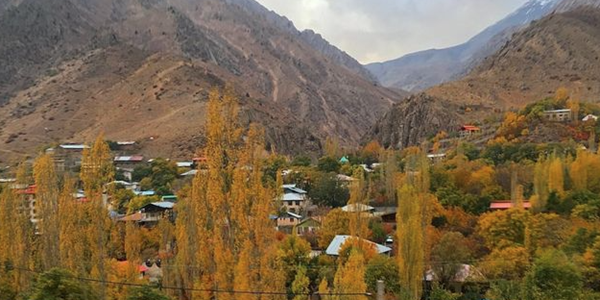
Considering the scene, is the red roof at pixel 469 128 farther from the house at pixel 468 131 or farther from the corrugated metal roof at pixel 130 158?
the corrugated metal roof at pixel 130 158

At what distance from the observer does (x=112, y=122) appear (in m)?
74.8

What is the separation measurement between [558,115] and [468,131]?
10.7 metres

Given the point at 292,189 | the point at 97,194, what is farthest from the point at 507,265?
the point at 292,189

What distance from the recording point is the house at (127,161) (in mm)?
58934

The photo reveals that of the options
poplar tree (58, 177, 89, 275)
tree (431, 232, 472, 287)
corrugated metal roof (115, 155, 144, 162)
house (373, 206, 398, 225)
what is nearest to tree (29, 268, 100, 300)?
poplar tree (58, 177, 89, 275)

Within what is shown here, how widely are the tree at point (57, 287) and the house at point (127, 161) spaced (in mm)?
46943

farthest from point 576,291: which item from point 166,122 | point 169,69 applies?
point 169,69

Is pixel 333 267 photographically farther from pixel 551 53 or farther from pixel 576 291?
pixel 551 53

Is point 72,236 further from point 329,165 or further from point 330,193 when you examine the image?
point 329,165

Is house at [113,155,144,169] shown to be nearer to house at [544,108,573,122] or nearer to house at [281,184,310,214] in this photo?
house at [281,184,310,214]

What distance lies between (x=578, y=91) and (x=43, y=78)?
A: 78132mm

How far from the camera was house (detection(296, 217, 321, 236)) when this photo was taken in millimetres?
31984

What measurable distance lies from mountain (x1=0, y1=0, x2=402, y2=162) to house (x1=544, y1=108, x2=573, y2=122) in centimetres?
3019

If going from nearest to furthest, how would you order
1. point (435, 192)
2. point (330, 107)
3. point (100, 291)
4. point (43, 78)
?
point (100, 291) < point (435, 192) < point (43, 78) < point (330, 107)
